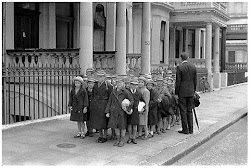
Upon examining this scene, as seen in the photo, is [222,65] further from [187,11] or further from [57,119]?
[57,119]

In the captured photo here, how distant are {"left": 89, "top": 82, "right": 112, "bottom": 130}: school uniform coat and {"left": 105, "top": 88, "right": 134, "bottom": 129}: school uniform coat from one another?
23 centimetres

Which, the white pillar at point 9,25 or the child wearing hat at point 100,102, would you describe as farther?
the white pillar at point 9,25

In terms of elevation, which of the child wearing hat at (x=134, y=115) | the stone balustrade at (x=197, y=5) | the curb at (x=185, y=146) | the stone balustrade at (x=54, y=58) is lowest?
the curb at (x=185, y=146)

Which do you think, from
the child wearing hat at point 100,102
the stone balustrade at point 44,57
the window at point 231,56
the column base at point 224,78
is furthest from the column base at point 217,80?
the window at point 231,56

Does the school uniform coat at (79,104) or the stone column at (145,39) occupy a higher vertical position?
the stone column at (145,39)

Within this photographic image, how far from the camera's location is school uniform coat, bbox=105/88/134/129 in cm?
749

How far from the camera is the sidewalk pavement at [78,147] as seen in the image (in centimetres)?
644

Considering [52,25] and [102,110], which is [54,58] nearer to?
[52,25]

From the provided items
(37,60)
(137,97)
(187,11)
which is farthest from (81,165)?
(187,11)

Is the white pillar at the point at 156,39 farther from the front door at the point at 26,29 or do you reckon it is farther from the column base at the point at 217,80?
the front door at the point at 26,29

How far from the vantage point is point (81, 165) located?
6160mm

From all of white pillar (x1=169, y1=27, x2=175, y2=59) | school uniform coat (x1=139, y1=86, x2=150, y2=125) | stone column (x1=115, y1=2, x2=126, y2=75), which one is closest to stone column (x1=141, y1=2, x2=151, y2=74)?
stone column (x1=115, y1=2, x2=126, y2=75)

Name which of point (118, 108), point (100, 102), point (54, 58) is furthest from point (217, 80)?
point (118, 108)

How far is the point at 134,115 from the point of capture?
25.4 feet
